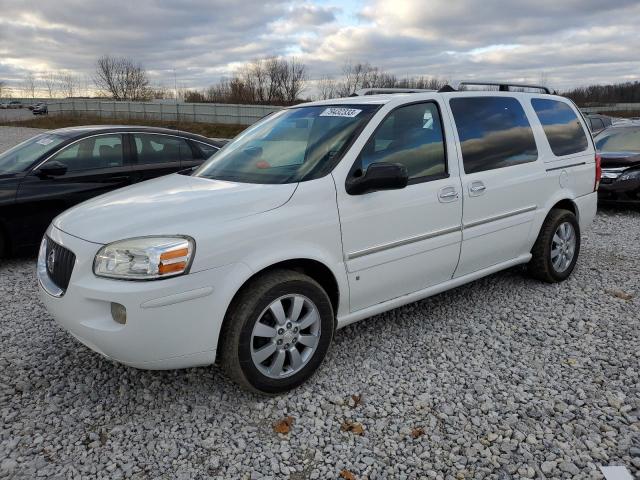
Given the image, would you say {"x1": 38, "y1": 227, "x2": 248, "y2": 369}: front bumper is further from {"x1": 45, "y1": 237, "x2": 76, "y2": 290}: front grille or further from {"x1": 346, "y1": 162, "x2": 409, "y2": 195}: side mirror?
{"x1": 346, "y1": 162, "x2": 409, "y2": 195}: side mirror

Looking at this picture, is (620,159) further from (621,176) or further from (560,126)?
(560,126)

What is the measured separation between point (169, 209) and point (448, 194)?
203 centimetres

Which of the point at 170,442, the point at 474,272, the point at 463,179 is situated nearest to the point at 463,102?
the point at 463,179

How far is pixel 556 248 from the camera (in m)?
5.14

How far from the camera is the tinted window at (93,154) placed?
632cm

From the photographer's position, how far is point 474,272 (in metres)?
4.37

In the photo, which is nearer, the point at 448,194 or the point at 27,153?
the point at 448,194

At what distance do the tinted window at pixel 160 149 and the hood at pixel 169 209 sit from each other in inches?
136

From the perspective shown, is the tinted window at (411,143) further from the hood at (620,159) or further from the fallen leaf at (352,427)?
the hood at (620,159)

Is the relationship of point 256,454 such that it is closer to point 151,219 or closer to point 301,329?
point 301,329

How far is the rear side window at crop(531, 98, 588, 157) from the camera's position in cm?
496

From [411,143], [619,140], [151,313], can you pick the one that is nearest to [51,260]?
[151,313]

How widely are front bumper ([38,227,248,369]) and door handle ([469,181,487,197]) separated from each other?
6.70ft

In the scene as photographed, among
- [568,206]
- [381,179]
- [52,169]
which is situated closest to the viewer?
[381,179]
